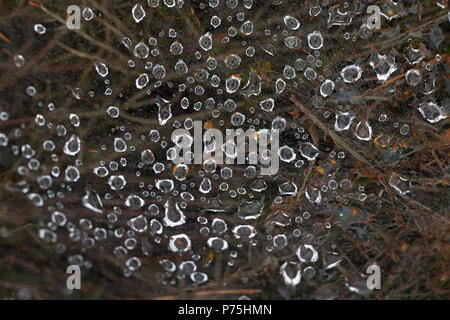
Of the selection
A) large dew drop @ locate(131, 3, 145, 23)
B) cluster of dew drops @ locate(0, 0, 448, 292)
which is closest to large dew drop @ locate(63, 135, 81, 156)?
cluster of dew drops @ locate(0, 0, 448, 292)

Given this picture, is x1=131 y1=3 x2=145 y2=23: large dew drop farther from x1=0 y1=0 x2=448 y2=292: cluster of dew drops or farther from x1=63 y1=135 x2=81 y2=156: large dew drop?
x1=63 y1=135 x2=81 y2=156: large dew drop

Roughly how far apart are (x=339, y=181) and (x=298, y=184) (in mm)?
A: 106

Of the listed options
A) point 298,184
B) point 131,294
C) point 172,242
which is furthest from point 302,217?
point 131,294

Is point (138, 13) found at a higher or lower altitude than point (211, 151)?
higher

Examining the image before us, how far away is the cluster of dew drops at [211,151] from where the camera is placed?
960mm

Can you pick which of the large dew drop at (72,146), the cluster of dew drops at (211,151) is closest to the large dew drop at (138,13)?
the cluster of dew drops at (211,151)

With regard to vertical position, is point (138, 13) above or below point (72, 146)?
above

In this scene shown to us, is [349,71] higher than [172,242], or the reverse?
[349,71]

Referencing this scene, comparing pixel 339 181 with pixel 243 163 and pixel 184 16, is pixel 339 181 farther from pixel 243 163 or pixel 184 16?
pixel 184 16

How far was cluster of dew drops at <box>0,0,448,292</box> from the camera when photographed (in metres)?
0.96

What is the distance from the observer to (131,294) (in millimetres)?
1076

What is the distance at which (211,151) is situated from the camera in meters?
0.99

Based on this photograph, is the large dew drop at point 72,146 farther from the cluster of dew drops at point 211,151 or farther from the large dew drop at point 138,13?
the large dew drop at point 138,13
